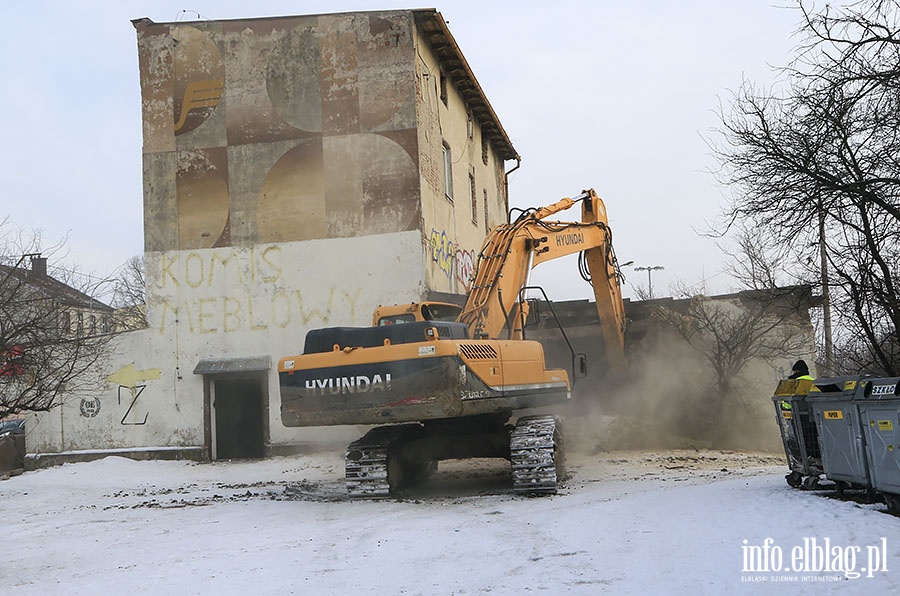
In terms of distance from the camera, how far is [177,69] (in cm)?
2294

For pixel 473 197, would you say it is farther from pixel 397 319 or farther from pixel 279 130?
pixel 397 319

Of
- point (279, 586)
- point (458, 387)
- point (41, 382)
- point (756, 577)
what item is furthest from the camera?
point (41, 382)

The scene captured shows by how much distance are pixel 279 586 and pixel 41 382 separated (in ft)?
45.1

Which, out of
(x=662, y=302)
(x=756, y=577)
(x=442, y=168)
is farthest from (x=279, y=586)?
(x=442, y=168)

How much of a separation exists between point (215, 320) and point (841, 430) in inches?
632

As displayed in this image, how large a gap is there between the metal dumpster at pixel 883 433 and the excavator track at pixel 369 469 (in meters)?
6.91

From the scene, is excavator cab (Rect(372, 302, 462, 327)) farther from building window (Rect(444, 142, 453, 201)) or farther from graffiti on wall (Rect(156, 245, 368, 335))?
building window (Rect(444, 142, 453, 201))

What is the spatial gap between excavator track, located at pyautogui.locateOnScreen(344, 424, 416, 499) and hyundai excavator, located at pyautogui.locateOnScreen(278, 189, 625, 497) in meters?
0.02

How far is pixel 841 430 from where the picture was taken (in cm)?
1003

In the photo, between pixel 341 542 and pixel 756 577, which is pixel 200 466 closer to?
pixel 341 542

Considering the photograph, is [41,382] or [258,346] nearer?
[41,382]

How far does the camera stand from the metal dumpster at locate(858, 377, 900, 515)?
29.1ft

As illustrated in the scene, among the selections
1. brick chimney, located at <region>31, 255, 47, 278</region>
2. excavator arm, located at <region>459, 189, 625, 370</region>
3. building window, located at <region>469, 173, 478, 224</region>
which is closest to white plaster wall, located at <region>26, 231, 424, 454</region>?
brick chimney, located at <region>31, 255, 47, 278</region>

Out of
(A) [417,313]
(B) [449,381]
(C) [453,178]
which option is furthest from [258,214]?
(B) [449,381]
